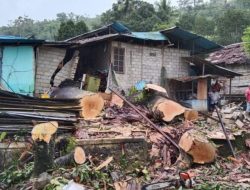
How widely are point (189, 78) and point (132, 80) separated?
2.64 m

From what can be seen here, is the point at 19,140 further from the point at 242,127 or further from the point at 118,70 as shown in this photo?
the point at 118,70

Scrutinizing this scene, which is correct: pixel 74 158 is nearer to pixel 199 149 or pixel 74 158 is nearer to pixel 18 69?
pixel 199 149

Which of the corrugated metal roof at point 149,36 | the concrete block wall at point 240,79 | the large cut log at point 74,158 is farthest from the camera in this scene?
the concrete block wall at point 240,79

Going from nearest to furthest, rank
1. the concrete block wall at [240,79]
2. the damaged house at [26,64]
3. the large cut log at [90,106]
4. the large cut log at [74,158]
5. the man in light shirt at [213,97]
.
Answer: the large cut log at [74,158] < the large cut log at [90,106] < the damaged house at [26,64] < the man in light shirt at [213,97] < the concrete block wall at [240,79]

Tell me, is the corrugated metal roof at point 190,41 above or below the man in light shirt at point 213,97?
above

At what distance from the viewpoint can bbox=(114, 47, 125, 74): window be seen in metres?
18.2

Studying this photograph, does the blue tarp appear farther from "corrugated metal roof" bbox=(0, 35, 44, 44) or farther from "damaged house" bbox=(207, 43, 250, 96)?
"damaged house" bbox=(207, 43, 250, 96)

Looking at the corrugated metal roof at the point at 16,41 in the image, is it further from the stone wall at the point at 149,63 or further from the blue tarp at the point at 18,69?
the stone wall at the point at 149,63

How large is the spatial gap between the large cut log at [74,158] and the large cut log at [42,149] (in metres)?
0.36

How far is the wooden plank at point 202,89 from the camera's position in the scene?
18.4 metres

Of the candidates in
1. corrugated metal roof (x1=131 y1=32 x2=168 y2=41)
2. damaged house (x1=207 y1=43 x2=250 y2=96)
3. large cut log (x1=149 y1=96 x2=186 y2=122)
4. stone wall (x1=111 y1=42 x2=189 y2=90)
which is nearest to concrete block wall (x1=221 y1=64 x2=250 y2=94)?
damaged house (x1=207 y1=43 x2=250 y2=96)

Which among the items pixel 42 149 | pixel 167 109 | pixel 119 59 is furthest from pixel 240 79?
pixel 42 149

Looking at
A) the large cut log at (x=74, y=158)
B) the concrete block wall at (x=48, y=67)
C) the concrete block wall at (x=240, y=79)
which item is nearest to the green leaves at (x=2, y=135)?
the large cut log at (x=74, y=158)

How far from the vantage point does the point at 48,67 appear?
1692 cm
